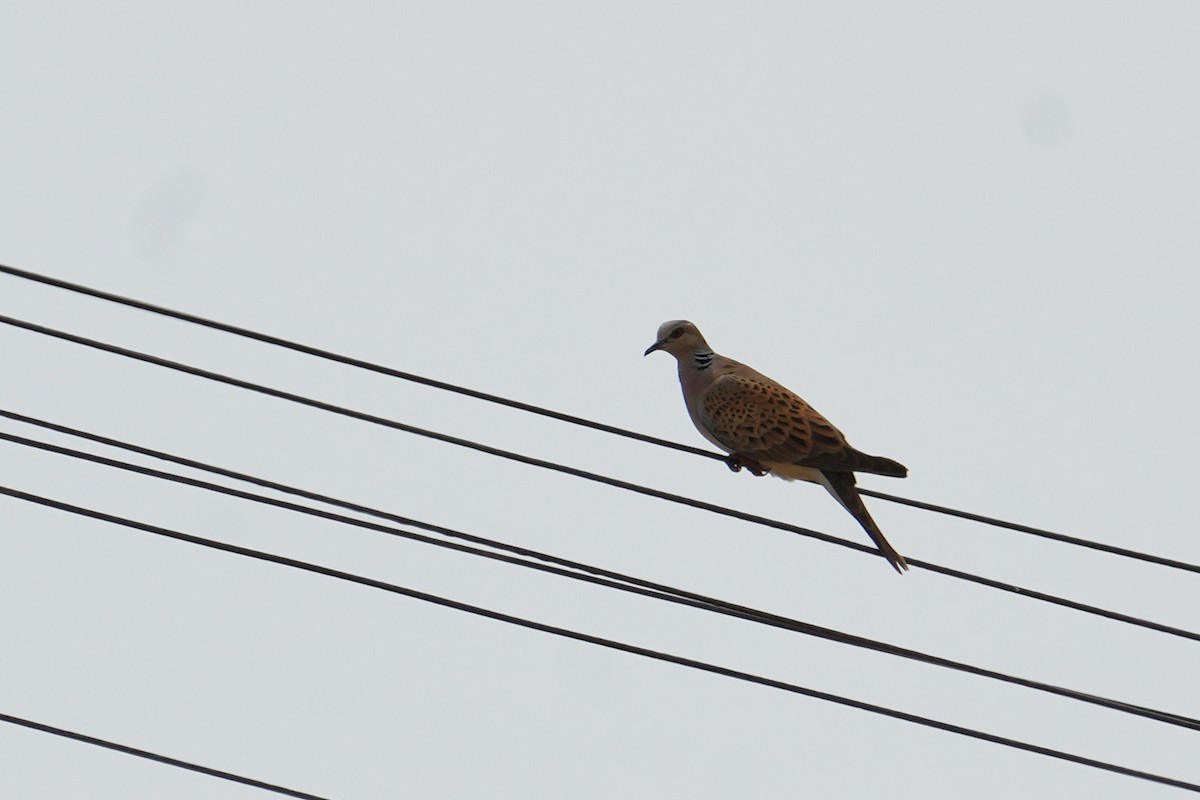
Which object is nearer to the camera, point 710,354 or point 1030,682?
point 1030,682

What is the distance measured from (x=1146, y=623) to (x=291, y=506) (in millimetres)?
2799

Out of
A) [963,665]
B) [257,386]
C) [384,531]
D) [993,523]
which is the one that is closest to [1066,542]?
[993,523]

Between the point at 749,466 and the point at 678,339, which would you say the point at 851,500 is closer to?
the point at 749,466

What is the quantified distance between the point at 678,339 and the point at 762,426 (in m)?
1.11

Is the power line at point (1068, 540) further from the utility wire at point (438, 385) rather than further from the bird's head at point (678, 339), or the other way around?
the bird's head at point (678, 339)

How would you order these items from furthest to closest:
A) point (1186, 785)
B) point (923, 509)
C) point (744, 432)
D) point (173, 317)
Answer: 1. point (744, 432)
2. point (923, 509)
3. point (173, 317)
4. point (1186, 785)

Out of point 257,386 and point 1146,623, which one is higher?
point 257,386

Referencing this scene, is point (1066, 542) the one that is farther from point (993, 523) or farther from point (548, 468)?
point (548, 468)

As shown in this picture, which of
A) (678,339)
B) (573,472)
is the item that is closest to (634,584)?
(573,472)

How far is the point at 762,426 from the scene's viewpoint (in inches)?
355

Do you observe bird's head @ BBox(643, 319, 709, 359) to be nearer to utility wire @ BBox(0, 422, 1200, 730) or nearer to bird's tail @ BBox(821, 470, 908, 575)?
bird's tail @ BBox(821, 470, 908, 575)

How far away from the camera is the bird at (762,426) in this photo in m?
8.54

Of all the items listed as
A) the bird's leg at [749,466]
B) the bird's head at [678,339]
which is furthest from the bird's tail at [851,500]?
the bird's head at [678,339]

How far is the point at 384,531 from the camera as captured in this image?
230 inches
